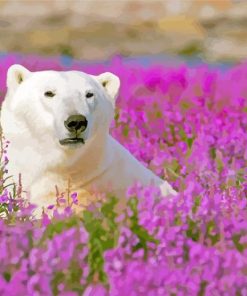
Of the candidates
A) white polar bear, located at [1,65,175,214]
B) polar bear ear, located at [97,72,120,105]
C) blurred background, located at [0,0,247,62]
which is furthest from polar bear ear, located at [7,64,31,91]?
blurred background, located at [0,0,247,62]

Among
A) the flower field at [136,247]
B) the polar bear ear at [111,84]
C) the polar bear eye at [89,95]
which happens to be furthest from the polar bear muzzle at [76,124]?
the polar bear ear at [111,84]

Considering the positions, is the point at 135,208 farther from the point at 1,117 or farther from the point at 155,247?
the point at 1,117

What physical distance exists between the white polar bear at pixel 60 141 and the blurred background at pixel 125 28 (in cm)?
1047

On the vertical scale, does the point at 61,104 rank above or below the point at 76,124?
above

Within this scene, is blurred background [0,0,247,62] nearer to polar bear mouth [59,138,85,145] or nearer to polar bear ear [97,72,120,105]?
polar bear ear [97,72,120,105]

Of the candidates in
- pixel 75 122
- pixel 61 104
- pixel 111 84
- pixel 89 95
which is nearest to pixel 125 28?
pixel 111 84

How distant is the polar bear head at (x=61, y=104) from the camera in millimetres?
5199

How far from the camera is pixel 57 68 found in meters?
9.58

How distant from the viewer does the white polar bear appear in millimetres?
5367

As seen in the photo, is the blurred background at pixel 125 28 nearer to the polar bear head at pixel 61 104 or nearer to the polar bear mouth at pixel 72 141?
the polar bear head at pixel 61 104

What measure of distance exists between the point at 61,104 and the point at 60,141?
17 cm

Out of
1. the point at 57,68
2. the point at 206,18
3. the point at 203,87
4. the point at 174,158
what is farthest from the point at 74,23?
the point at 174,158

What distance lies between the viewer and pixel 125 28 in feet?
56.9

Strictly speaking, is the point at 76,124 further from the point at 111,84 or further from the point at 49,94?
the point at 111,84
